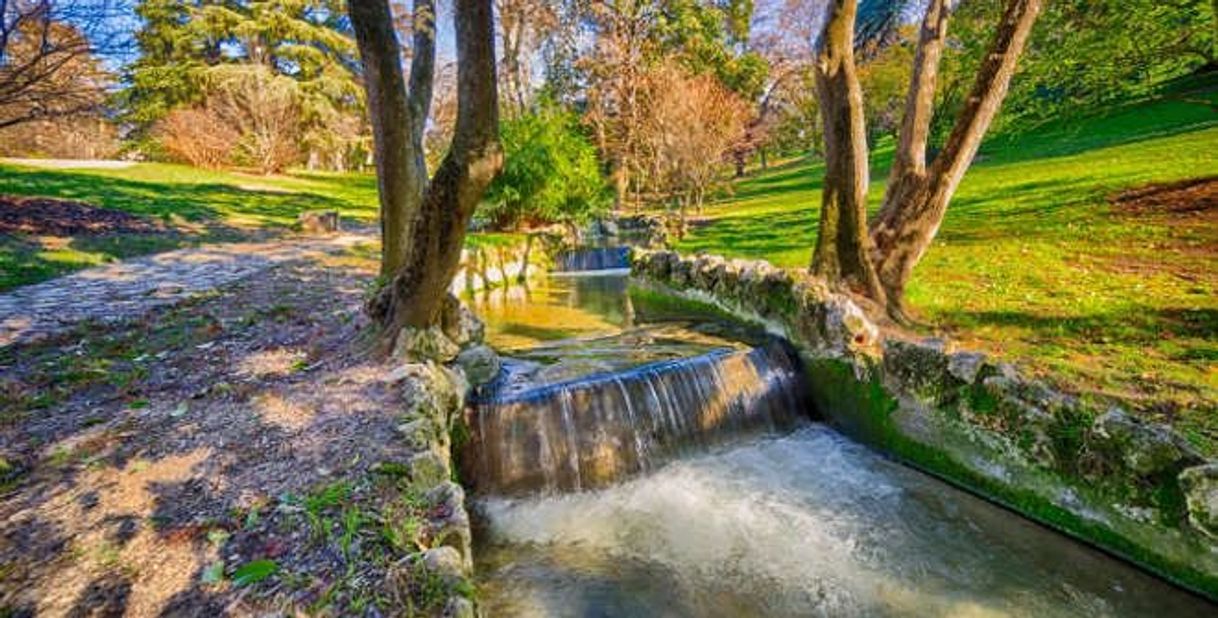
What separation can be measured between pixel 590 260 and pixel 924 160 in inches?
360

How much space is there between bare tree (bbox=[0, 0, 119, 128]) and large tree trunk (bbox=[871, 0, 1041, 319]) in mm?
10098

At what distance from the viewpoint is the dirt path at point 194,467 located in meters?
2.26

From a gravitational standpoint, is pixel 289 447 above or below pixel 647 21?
below

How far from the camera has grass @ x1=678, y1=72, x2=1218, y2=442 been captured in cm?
438

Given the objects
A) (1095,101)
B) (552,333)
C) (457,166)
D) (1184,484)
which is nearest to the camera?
(1184,484)

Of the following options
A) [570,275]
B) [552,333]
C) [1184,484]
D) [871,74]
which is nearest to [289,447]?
[552,333]

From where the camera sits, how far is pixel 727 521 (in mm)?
4094

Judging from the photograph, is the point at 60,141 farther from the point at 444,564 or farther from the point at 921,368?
the point at 921,368

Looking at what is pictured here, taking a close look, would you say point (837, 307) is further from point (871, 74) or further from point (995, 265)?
point (871, 74)

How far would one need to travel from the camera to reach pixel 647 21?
21.3 meters

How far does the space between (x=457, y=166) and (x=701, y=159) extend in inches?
599

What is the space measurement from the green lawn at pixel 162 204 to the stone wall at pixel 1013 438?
10.3 meters

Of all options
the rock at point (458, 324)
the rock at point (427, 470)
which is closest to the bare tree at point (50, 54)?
the rock at point (458, 324)

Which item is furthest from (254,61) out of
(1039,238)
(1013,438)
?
(1013,438)
